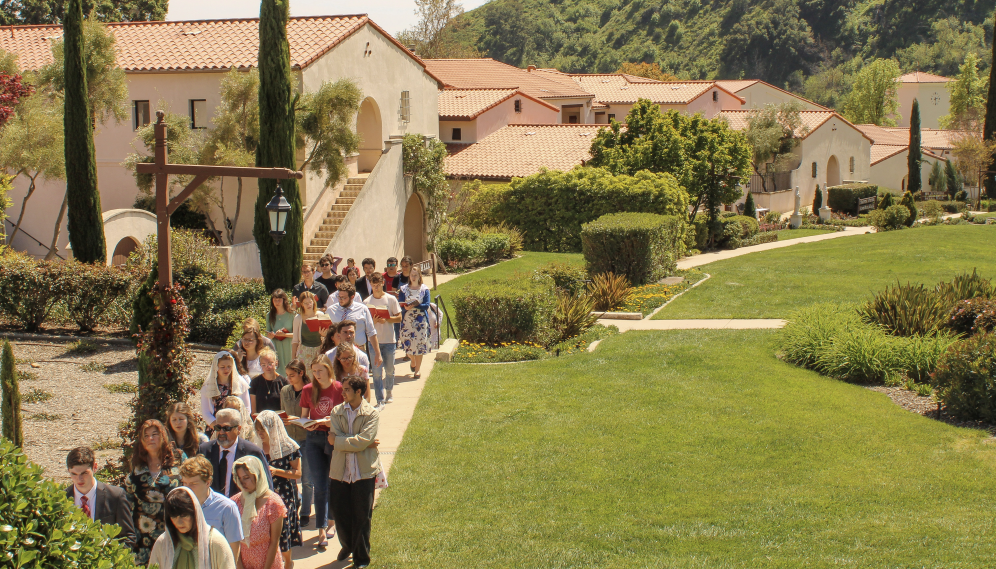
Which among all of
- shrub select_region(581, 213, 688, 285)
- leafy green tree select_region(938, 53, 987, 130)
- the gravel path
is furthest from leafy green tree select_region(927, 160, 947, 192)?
the gravel path

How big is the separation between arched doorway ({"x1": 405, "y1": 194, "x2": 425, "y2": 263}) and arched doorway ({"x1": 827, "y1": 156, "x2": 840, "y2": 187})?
35526 mm

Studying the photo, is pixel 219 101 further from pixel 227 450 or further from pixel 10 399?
pixel 227 450

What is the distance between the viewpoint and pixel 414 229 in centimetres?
3005

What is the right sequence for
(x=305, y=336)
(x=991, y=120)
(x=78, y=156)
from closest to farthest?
(x=305, y=336), (x=78, y=156), (x=991, y=120)

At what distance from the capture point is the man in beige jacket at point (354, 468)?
23.6 feet

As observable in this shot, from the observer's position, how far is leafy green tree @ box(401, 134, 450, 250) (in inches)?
1057

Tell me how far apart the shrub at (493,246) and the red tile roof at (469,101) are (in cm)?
1151

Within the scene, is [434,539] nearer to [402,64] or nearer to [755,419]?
[755,419]

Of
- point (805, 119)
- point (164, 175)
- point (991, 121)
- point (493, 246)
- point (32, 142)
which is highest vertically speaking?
point (805, 119)

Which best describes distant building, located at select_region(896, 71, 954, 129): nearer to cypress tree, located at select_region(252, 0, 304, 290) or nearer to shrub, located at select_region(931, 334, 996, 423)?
cypress tree, located at select_region(252, 0, 304, 290)

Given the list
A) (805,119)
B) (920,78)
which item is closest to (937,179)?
(805,119)

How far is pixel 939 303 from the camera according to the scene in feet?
48.6

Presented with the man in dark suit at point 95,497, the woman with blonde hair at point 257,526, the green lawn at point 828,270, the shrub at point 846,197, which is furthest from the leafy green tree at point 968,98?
the man in dark suit at point 95,497

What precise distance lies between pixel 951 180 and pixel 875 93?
2437cm
